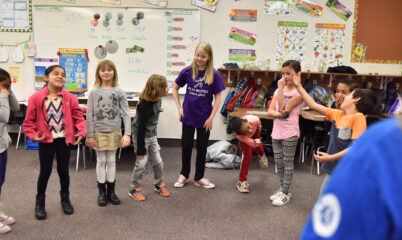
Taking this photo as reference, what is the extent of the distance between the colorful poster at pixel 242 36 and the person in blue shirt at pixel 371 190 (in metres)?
4.44

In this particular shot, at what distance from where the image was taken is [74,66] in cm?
480

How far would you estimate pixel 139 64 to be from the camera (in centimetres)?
479

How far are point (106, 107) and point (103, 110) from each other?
35 mm

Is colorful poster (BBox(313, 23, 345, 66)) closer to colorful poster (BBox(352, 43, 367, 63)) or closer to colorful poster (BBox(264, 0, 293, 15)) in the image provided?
colorful poster (BBox(352, 43, 367, 63))

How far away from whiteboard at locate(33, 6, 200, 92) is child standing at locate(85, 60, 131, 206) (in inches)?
90.4

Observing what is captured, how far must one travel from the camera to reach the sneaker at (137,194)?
8.91 ft

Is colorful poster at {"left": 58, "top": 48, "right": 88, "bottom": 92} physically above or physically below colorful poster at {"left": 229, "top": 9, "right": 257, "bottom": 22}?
below

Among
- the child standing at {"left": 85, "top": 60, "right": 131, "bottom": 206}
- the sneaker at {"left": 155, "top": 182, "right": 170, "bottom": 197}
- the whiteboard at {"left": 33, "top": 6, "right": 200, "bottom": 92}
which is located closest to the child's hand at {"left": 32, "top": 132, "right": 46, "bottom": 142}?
the child standing at {"left": 85, "top": 60, "right": 131, "bottom": 206}

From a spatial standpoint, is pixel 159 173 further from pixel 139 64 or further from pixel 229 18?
pixel 229 18

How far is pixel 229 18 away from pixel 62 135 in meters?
3.32

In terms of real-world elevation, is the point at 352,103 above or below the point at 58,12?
below

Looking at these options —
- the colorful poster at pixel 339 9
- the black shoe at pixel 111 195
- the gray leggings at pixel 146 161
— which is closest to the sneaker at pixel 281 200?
the gray leggings at pixel 146 161

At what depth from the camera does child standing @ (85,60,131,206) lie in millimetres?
2471

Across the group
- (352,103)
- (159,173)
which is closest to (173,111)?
(159,173)
